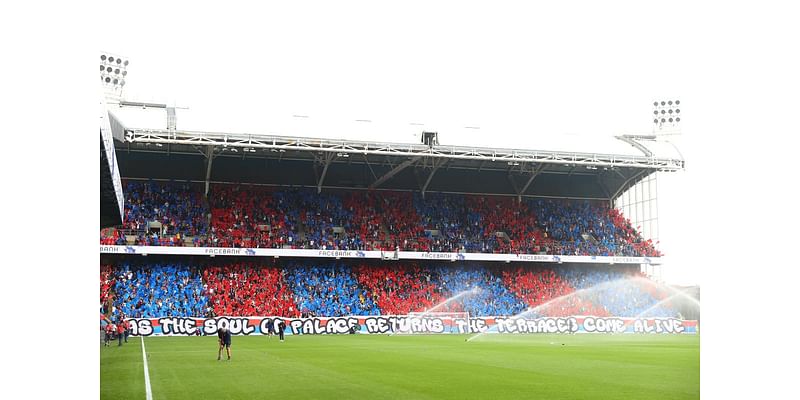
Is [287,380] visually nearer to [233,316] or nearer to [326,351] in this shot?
[326,351]

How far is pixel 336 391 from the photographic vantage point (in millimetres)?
15648

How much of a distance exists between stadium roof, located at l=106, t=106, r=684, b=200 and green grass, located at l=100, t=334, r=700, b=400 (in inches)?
550

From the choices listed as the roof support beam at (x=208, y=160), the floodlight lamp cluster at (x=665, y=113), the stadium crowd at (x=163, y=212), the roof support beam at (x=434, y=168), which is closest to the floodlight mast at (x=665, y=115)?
the floodlight lamp cluster at (x=665, y=113)

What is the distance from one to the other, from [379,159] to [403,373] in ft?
97.3

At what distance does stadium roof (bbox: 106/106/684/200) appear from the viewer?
41562 mm

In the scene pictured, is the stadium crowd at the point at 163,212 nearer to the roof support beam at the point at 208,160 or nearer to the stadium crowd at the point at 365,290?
the roof support beam at the point at 208,160

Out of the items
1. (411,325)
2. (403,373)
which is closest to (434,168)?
(411,325)

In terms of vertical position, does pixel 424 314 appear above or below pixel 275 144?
below

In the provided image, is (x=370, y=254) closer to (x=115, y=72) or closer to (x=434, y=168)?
(x=434, y=168)

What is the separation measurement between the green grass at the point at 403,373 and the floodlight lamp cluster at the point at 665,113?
28.7 meters

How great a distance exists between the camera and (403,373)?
64.1 ft

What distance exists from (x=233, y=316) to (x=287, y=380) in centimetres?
2464

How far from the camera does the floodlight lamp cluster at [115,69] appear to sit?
46.7m
